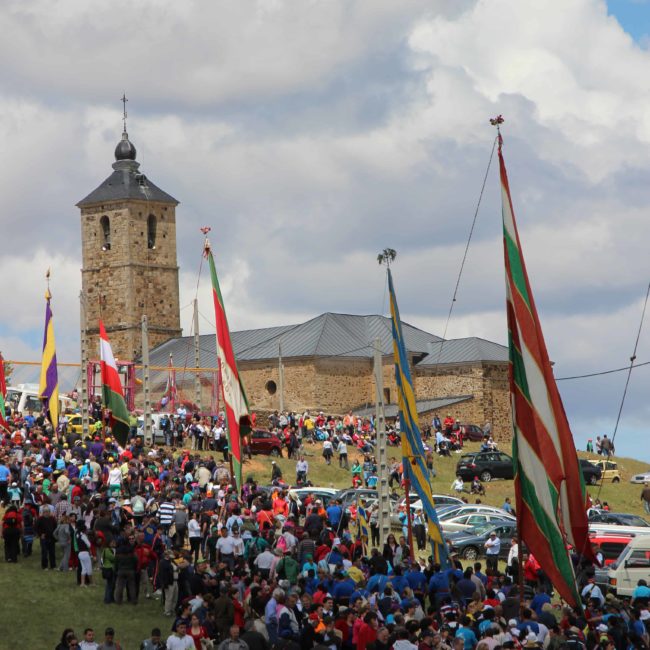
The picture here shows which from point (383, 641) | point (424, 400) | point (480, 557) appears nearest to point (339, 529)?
point (480, 557)

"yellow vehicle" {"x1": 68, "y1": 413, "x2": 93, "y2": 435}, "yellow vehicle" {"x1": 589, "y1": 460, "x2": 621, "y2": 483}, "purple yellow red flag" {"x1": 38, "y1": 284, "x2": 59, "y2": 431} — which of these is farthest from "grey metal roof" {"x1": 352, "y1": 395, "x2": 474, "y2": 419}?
"purple yellow red flag" {"x1": 38, "y1": 284, "x2": 59, "y2": 431}

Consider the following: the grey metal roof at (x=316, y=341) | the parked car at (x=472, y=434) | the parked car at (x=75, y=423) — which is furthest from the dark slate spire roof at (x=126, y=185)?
the parked car at (x=75, y=423)

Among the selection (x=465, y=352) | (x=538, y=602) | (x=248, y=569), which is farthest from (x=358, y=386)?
(x=538, y=602)

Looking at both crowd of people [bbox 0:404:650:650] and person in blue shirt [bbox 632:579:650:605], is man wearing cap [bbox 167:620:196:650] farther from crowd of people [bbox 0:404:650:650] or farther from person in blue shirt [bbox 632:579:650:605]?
person in blue shirt [bbox 632:579:650:605]

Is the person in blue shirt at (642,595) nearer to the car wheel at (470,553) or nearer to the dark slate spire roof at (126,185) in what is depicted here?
the car wheel at (470,553)

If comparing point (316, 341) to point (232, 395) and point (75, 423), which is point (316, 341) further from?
point (232, 395)

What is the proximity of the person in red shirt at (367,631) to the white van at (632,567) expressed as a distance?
9.53 m

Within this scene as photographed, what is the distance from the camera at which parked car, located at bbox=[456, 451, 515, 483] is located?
2088 inches

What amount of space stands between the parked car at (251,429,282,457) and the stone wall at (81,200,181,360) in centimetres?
3527

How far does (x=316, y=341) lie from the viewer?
3248 inches

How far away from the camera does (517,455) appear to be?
768 inches

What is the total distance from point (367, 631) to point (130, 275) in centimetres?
7170

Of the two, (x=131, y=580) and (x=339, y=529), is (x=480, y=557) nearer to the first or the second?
(x=339, y=529)

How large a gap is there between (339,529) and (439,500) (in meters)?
9.88
